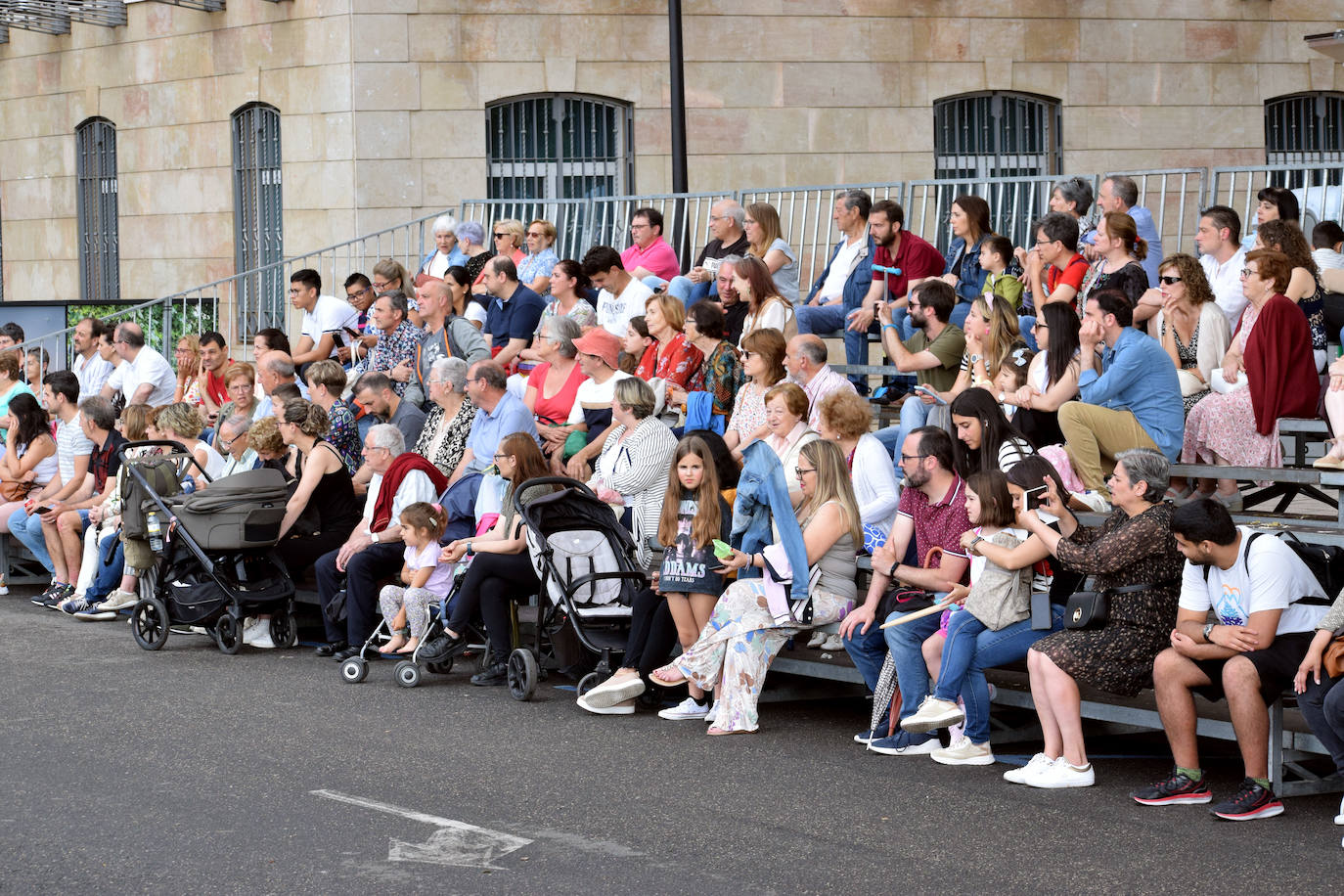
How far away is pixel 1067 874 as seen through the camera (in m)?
6.57

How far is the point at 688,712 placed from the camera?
381 inches

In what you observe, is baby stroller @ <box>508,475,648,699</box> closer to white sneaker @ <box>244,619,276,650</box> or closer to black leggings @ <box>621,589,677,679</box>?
black leggings @ <box>621,589,677,679</box>

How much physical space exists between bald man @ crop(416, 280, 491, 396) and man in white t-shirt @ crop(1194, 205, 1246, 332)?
5643 mm

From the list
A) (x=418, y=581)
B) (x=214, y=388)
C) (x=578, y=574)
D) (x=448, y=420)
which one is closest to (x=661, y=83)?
(x=214, y=388)

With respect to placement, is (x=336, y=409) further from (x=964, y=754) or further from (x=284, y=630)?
(x=964, y=754)

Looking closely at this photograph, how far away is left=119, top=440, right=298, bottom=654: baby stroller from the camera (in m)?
11.8

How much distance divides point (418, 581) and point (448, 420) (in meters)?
1.66

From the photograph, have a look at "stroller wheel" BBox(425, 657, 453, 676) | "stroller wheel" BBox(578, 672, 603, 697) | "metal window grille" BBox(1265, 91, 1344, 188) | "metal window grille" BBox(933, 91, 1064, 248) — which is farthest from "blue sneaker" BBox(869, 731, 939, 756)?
"metal window grille" BBox(1265, 91, 1344, 188)

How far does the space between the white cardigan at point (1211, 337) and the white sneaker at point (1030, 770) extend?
3389mm

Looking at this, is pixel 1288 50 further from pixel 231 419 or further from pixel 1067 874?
pixel 1067 874

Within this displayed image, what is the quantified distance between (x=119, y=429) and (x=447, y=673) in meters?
5.00

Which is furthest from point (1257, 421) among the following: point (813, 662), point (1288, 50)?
point (1288, 50)

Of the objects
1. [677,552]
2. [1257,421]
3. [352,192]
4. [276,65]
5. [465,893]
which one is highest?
[276,65]

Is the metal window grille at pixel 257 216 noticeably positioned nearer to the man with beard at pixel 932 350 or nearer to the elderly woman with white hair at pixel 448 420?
the elderly woman with white hair at pixel 448 420
